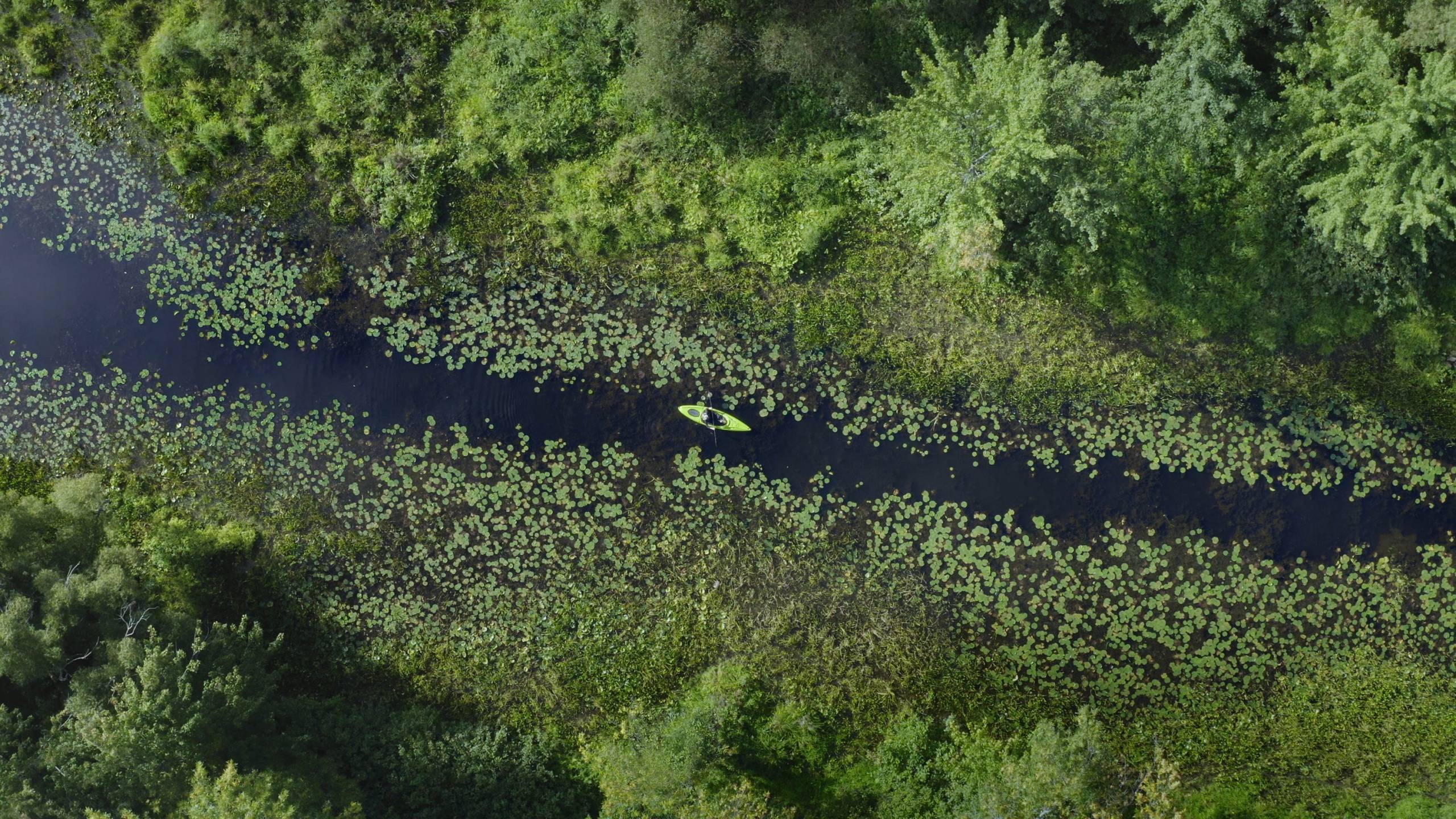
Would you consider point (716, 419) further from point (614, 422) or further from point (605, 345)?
point (605, 345)

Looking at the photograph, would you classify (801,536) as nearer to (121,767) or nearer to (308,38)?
(121,767)

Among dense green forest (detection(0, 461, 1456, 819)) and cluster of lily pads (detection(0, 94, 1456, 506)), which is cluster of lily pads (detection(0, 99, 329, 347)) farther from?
dense green forest (detection(0, 461, 1456, 819))

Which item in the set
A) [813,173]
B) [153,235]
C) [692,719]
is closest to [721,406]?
[813,173]

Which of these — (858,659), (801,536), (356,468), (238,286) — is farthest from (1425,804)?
(238,286)

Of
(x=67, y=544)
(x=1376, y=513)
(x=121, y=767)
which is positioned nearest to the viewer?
(x=121, y=767)

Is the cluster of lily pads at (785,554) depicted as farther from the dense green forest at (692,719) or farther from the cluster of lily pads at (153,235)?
the cluster of lily pads at (153,235)

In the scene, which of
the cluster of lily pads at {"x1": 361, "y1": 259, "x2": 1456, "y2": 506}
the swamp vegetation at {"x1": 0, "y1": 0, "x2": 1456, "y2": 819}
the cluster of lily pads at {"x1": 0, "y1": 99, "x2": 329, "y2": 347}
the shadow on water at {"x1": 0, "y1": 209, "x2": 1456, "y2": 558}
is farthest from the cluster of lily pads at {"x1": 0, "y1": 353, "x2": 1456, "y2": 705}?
the cluster of lily pads at {"x1": 0, "y1": 99, "x2": 329, "y2": 347}
